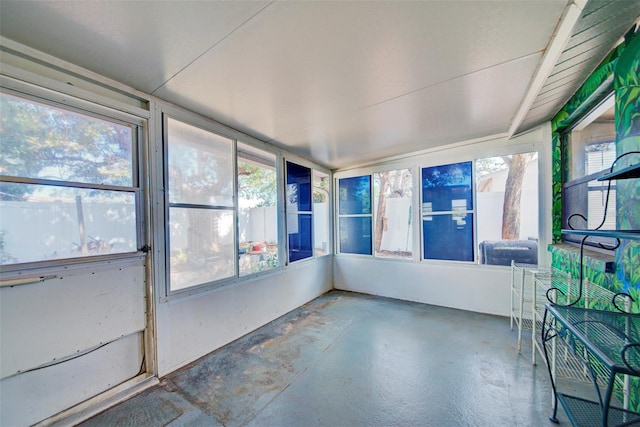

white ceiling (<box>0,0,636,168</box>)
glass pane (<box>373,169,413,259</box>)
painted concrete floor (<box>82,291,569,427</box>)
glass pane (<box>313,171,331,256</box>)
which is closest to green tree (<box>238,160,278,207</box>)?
white ceiling (<box>0,0,636,168</box>)

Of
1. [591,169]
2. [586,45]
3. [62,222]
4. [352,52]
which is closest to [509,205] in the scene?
[591,169]

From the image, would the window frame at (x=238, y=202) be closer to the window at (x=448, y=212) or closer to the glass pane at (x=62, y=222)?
the glass pane at (x=62, y=222)

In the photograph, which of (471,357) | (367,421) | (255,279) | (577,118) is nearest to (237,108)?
(255,279)

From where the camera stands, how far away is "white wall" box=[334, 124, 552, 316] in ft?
9.93

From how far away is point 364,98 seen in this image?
2168 millimetres

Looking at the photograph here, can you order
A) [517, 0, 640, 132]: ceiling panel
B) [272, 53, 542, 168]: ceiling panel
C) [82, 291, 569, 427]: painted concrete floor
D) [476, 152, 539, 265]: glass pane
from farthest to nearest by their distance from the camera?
[476, 152, 539, 265]: glass pane, [272, 53, 542, 168]: ceiling panel, [82, 291, 569, 427]: painted concrete floor, [517, 0, 640, 132]: ceiling panel

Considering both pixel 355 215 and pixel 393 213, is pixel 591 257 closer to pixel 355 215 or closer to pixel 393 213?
pixel 393 213

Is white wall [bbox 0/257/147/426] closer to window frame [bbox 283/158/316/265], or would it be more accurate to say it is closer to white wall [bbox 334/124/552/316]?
window frame [bbox 283/158/316/265]

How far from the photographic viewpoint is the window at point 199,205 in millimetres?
2291

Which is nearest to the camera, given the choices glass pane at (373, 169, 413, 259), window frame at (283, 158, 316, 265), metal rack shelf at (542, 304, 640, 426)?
metal rack shelf at (542, 304, 640, 426)

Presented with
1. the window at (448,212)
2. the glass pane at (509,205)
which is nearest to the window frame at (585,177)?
the glass pane at (509,205)

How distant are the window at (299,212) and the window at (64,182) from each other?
2.10 meters

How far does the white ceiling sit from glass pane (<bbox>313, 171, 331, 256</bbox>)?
2.17 metres

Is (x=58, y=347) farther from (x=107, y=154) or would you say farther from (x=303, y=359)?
(x=303, y=359)
